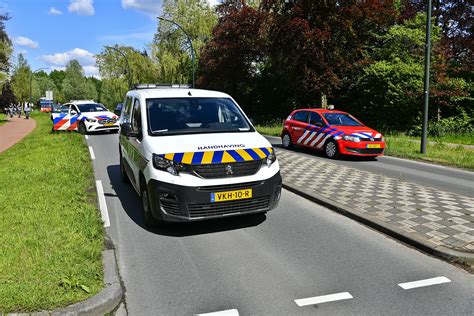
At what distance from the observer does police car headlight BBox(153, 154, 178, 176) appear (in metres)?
4.94

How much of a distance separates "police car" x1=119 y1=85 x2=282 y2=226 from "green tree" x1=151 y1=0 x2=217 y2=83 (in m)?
35.5

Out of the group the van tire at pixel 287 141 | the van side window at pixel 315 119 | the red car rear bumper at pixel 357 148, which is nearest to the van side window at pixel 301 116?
the van side window at pixel 315 119

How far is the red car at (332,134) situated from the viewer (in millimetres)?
12141

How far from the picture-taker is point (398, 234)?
5102 millimetres

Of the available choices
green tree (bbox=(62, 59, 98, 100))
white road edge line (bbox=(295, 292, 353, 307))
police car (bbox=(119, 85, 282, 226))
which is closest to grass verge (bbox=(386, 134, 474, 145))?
police car (bbox=(119, 85, 282, 226))

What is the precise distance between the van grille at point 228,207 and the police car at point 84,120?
16098 millimetres

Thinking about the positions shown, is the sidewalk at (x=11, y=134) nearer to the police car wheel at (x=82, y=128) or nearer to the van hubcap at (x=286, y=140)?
the police car wheel at (x=82, y=128)

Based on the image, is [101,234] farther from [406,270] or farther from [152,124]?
[406,270]

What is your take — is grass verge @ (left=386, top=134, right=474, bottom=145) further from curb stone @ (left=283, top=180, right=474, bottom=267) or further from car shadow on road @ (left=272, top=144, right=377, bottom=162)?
curb stone @ (left=283, top=180, right=474, bottom=267)

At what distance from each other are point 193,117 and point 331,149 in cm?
740

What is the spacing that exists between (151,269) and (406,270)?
2.69 meters

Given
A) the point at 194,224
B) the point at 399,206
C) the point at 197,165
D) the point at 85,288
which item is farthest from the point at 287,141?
the point at 85,288

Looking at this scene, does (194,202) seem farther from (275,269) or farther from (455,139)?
(455,139)

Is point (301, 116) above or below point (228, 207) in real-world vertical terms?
above
